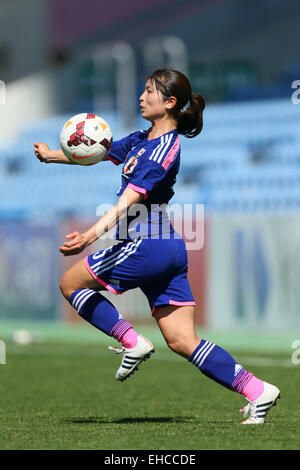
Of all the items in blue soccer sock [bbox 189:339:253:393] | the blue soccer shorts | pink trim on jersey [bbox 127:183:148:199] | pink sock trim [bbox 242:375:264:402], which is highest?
pink trim on jersey [bbox 127:183:148:199]

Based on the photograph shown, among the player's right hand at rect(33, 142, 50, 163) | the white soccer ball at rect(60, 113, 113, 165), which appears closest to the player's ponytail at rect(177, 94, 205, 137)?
the white soccer ball at rect(60, 113, 113, 165)

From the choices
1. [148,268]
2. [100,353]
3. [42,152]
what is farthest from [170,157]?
[100,353]

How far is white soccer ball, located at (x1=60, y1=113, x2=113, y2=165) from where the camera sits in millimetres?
6004

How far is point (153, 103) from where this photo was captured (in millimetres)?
5875

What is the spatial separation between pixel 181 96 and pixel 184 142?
13.2 meters

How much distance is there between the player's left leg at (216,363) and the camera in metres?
5.73

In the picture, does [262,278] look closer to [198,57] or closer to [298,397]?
[298,397]

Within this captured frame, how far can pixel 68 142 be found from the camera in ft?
19.8

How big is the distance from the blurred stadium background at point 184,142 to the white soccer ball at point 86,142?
692 cm

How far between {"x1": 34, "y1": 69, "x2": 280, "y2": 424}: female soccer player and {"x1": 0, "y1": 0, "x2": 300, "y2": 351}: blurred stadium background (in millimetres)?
6787

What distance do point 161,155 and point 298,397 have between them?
108 inches

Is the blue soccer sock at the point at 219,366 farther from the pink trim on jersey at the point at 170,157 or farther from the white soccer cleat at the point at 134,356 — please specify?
the pink trim on jersey at the point at 170,157

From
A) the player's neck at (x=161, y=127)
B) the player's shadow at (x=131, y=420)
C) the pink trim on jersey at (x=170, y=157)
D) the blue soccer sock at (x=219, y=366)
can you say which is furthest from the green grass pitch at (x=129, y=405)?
the player's neck at (x=161, y=127)

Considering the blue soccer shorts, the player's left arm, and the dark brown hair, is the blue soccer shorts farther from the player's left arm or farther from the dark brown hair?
the dark brown hair
